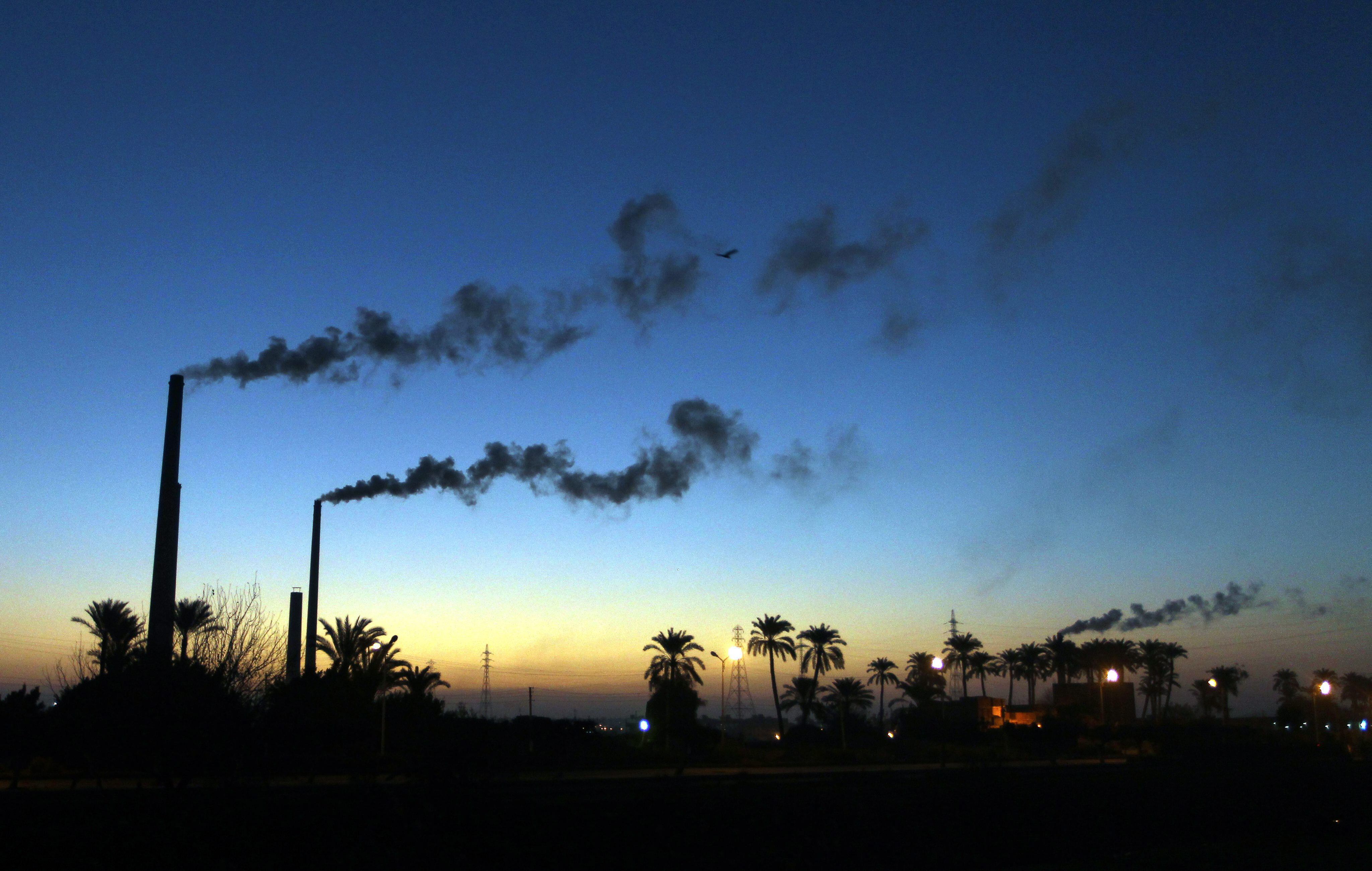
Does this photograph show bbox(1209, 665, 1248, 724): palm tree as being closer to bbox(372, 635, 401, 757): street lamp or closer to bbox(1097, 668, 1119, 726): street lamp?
bbox(1097, 668, 1119, 726): street lamp

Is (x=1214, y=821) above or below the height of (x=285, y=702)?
below

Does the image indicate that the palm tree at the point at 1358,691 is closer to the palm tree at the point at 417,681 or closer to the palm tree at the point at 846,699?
the palm tree at the point at 846,699

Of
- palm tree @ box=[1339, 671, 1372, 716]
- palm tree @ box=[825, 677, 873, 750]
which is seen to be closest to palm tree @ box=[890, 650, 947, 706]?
palm tree @ box=[825, 677, 873, 750]

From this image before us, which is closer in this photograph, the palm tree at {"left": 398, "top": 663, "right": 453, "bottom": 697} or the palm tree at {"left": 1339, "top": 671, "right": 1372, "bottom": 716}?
the palm tree at {"left": 398, "top": 663, "right": 453, "bottom": 697}

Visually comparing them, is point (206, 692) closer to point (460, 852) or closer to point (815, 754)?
point (460, 852)


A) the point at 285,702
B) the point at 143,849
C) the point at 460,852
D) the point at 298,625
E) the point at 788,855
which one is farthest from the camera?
the point at 298,625

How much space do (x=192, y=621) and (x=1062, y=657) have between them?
277ft

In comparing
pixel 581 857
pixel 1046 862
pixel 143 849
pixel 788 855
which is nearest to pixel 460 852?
pixel 581 857

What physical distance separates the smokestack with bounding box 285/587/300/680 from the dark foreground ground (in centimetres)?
2449

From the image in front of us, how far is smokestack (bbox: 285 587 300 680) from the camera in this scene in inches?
1911

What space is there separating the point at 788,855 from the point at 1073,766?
3000 cm

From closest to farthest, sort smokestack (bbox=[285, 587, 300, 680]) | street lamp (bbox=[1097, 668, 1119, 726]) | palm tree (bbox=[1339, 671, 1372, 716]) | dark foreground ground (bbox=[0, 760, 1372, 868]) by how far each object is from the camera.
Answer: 1. dark foreground ground (bbox=[0, 760, 1372, 868])
2. smokestack (bbox=[285, 587, 300, 680])
3. street lamp (bbox=[1097, 668, 1119, 726])
4. palm tree (bbox=[1339, 671, 1372, 716])

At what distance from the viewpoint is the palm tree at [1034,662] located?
329 feet

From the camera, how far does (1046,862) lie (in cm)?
1980
